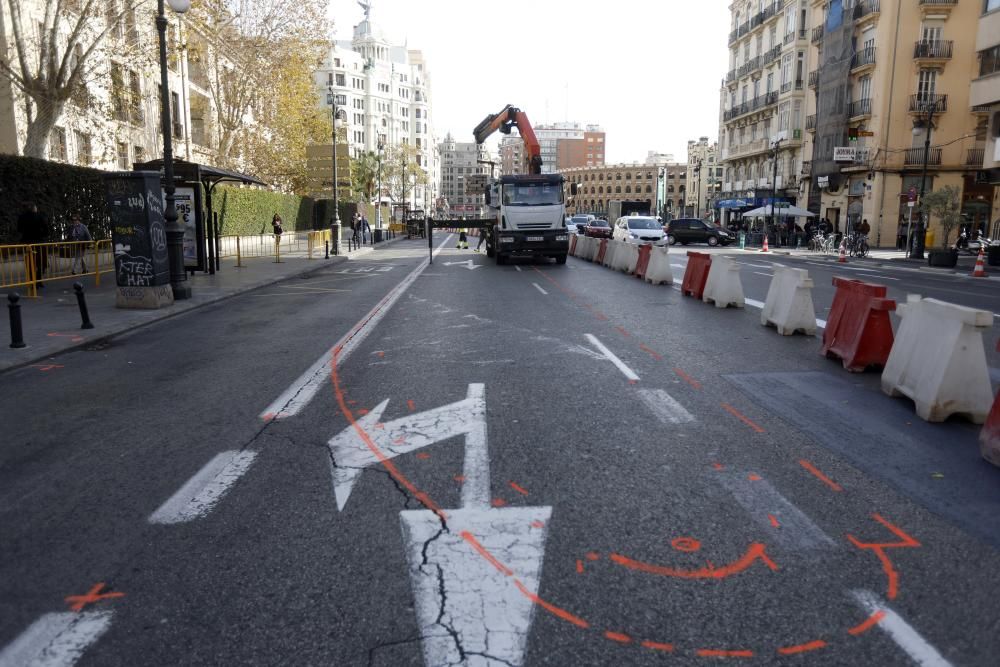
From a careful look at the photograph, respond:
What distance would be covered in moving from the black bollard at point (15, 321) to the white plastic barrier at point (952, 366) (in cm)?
1027

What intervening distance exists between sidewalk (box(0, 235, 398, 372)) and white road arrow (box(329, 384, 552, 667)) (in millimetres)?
6375

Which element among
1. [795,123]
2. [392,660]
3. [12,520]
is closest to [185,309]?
[12,520]

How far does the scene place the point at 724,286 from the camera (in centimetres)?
1345

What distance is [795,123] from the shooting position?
2164 inches

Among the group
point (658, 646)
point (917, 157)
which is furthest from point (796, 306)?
point (917, 157)

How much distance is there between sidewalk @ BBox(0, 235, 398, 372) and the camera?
30.7 ft

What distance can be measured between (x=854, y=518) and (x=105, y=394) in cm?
678

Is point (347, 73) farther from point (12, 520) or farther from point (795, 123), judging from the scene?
point (12, 520)

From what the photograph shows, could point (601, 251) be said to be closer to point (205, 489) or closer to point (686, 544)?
point (205, 489)

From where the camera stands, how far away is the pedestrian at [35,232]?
16.5 meters

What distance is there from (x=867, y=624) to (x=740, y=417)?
3127 mm

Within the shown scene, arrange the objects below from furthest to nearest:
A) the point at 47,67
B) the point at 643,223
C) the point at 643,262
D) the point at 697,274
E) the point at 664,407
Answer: the point at 643,223, the point at 47,67, the point at 643,262, the point at 697,274, the point at 664,407

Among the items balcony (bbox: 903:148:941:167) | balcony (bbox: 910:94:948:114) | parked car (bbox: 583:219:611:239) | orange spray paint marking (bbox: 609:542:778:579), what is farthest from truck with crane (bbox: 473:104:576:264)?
balcony (bbox: 910:94:948:114)

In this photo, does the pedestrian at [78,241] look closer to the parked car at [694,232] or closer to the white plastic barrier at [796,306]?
the white plastic barrier at [796,306]
